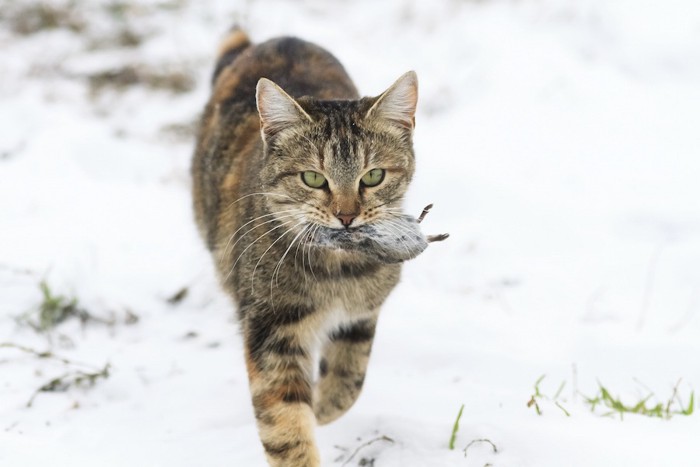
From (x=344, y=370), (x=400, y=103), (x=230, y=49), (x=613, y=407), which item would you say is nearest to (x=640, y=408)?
(x=613, y=407)

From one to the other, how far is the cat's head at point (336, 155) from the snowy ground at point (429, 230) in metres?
0.74

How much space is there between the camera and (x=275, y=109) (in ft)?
8.15

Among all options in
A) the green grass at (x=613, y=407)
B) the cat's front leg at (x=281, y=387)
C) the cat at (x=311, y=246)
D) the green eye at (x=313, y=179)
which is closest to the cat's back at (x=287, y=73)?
the cat at (x=311, y=246)

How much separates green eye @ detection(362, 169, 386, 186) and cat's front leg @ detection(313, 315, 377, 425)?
20.0 inches

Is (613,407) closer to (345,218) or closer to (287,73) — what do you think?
(345,218)

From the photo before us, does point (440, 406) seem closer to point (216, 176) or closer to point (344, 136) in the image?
point (344, 136)

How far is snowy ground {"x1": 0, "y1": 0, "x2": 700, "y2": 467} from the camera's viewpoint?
2611 millimetres

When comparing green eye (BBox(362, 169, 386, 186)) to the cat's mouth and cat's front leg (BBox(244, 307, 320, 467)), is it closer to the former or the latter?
the cat's mouth

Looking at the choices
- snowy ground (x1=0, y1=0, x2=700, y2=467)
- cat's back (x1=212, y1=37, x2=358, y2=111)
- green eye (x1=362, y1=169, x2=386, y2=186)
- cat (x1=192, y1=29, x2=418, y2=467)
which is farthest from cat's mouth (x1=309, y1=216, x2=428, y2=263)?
cat's back (x1=212, y1=37, x2=358, y2=111)

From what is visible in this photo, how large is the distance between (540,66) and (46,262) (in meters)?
3.73

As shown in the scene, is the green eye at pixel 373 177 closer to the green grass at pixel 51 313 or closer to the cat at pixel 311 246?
the cat at pixel 311 246

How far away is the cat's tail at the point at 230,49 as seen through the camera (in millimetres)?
3878

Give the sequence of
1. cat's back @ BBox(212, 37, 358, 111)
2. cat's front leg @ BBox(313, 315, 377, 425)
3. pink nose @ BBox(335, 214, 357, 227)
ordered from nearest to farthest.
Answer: pink nose @ BBox(335, 214, 357, 227) → cat's front leg @ BBox(313, 315, 377, 425) → cat's back @ BBox(212, 37, 358, 111)

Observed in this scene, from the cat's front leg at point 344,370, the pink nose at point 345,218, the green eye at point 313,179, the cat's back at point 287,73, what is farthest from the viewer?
the cat's back at point 287,73
